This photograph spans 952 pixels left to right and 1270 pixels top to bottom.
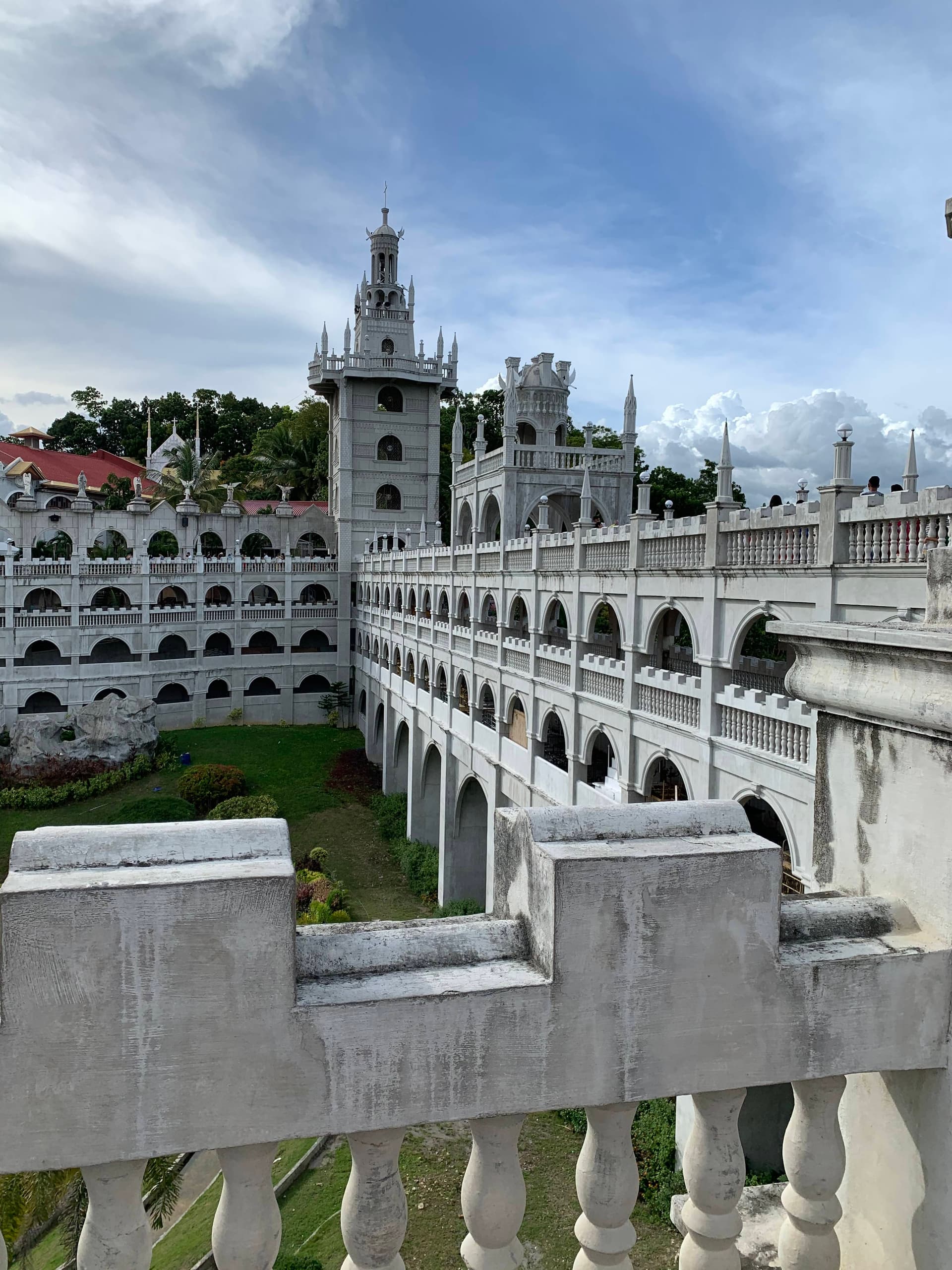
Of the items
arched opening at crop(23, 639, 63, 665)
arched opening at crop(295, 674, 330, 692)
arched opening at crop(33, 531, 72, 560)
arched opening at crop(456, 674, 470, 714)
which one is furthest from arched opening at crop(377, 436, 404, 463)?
arched opening at crop(456, 674, 470, 714)

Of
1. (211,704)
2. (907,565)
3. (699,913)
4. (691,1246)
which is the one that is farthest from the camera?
(211,704)

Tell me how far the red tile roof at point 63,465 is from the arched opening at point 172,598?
1190cm

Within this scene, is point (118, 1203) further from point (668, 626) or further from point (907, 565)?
point (668, 626)

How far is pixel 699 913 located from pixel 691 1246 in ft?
3.88

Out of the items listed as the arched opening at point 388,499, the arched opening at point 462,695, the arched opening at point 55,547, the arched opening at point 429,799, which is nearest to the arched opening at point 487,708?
the arched opening at point 462,695

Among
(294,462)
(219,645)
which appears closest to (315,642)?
(219,645)

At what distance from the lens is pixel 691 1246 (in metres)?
2.96

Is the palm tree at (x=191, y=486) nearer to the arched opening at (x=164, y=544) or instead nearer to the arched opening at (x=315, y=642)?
the arched opening at (x=164, y=544)

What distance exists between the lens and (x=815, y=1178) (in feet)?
9.72

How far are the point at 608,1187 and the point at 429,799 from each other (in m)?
32.1

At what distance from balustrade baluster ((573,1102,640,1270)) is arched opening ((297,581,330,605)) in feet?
170

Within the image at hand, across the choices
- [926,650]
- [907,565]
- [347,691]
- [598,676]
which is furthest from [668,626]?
[347,691]

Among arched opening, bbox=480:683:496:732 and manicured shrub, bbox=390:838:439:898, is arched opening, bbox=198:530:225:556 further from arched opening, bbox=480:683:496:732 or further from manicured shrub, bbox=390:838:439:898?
arched opening, bbox=480:683:496:732

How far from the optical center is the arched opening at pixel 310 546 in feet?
182
